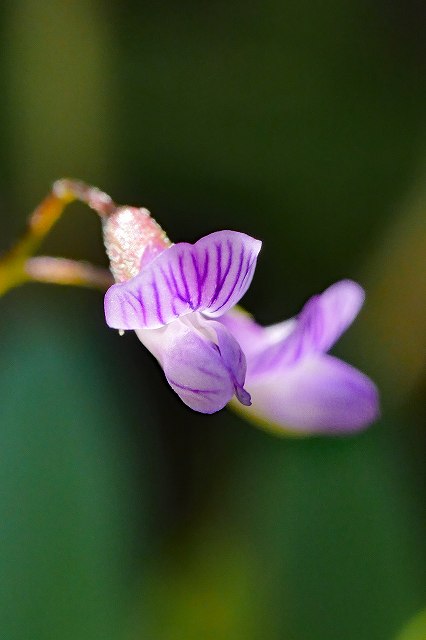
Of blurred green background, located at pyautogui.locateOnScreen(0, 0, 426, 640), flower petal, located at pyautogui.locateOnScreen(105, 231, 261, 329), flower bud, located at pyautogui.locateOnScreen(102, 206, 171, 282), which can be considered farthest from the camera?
blurred green background, located at pyautogui.locateOnScreen(0, 0, 426, 640)

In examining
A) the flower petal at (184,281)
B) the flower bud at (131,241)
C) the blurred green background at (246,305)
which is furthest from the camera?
the blurred green background at (246,305)

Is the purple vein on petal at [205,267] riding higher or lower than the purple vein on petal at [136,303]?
higher

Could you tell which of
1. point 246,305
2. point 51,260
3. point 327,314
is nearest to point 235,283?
point 327,314

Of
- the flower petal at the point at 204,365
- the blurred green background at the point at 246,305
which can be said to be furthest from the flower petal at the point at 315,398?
the blurred green background at the point at 246,305

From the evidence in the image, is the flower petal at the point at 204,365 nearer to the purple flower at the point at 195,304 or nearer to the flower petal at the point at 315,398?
the purple flower at the point at 195,304

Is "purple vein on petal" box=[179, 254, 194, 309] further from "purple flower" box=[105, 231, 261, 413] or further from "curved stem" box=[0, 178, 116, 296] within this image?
"curved stem" box=[0, 178, 116, 296]

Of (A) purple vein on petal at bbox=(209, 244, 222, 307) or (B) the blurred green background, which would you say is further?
(B) the blurred green background

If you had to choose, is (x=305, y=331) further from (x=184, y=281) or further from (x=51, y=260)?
(x=51, y=260)

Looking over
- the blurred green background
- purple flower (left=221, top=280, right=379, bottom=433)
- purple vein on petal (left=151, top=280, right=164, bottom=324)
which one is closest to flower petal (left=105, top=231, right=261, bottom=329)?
purple vein on petal (left=151, top=280, right=164, bottom=324)

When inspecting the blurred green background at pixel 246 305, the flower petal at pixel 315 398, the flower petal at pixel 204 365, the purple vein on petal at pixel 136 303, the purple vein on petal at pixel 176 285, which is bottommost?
the blurred green background at pixel 246 305
